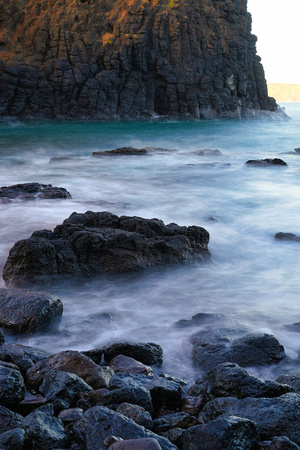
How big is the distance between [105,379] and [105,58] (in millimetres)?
54772

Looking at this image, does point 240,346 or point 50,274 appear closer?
point 240,346

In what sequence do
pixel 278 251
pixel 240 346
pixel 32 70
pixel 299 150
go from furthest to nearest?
pixel 32 70 < pixel 299 150 < pixel 278 251 < pixel 240 346

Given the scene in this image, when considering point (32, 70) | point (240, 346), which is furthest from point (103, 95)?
point (240, 346)

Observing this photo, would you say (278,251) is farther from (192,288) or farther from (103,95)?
(103,95)

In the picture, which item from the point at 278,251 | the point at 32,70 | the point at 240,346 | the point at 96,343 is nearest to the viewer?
the point at 240,346

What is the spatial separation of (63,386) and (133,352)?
93 centimetres

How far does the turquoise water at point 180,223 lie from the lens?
484 centimetres

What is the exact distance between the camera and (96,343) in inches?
167

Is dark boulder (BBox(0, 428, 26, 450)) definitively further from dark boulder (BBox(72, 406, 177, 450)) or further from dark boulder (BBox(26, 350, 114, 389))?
dark boulder (BBox(26, 350, 114, 389))

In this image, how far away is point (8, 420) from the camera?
246 centimetres

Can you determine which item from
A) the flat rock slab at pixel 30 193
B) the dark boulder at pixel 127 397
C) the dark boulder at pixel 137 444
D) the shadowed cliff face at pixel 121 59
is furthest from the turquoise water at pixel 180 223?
the shadowed cliff face at pixel 121 59

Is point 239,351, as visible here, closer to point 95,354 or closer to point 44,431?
point 95,354

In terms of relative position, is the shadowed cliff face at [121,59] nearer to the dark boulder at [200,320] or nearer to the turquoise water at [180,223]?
the turquoise water at [180,223]

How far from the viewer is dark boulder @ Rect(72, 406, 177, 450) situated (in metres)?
2.34
